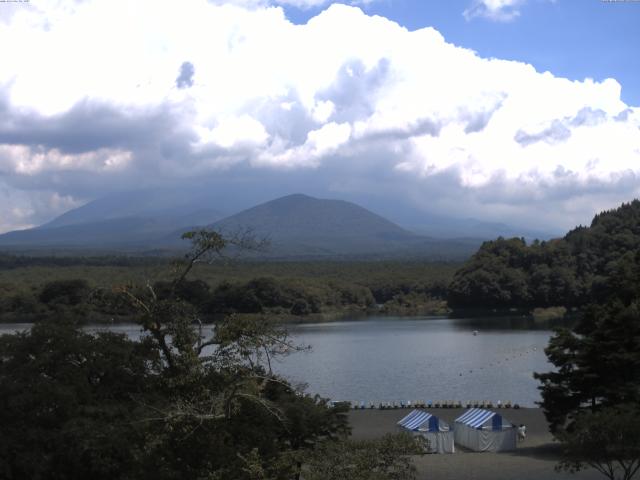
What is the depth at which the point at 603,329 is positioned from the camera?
18875mm

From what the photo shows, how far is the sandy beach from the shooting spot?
17.3 meters

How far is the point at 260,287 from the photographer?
69.4 metres

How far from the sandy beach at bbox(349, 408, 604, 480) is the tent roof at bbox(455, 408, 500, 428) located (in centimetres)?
70

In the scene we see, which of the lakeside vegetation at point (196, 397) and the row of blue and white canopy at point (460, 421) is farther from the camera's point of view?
the row of blue and white canopy at point (460, 421)

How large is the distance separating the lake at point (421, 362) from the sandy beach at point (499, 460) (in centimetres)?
368

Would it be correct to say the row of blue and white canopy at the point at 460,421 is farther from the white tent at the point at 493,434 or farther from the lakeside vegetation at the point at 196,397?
the lakeside vegetation at the point at 196,397

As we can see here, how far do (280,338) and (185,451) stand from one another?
1.76 m

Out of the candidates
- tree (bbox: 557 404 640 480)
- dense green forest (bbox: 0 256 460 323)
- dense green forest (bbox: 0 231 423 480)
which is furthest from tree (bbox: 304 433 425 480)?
dense green forest (bbox: 0 256 460 323)

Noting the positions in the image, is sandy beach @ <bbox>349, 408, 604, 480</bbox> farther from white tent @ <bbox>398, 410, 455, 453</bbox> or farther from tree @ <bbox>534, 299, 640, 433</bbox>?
tree @ <bbox>534, 299, 640, 433</bbox>

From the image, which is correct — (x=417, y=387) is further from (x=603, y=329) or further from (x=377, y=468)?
(x=377, y=468)

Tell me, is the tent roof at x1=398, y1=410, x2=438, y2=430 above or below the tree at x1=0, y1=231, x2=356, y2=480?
below

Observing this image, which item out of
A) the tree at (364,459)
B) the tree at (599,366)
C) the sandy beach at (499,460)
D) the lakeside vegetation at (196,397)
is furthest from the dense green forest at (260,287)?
the tree at (364,459)

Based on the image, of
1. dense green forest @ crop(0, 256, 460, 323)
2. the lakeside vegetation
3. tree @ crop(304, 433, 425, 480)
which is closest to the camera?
tree @ crop(304, 433, 425, 480)

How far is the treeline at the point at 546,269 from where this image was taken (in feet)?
242
